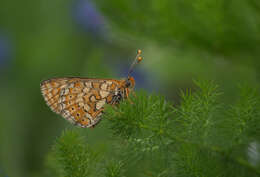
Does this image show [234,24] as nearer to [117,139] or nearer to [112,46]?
[117,139]

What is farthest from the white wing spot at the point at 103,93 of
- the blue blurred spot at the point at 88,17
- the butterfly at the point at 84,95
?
the blue blurred spot at the point at 88,17

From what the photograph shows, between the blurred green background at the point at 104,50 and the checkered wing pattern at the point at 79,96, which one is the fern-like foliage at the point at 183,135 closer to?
the blurred green background at the point at 104,50

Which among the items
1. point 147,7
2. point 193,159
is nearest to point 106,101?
point 147,7

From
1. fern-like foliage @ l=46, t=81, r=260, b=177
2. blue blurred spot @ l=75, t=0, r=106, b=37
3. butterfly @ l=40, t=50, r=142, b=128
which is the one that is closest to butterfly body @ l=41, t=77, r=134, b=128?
butterfly @ l=40, t=50, r=142, b=128

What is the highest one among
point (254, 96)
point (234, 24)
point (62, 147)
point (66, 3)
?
point (66, 3)

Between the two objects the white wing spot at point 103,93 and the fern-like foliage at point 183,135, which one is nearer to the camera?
the fern-like foliage at point 183,135

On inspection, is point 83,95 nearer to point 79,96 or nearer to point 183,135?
point 79,96
